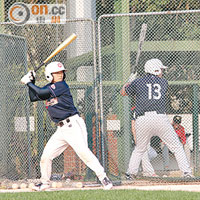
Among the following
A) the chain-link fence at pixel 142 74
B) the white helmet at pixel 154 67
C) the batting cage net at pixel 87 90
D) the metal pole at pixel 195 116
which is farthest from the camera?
the metal pole at pixel 195 116

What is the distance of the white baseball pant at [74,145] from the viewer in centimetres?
777

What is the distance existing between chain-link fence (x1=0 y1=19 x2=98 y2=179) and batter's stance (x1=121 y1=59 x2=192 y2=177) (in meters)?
0.76

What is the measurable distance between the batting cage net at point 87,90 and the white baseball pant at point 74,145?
868mm

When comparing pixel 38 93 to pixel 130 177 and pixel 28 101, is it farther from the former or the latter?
pixel 130 177

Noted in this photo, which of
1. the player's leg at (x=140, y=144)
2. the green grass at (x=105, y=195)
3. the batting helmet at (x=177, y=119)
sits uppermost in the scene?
the batting helmet at (x=177, y=119)

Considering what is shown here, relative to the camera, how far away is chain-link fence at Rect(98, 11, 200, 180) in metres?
9.18

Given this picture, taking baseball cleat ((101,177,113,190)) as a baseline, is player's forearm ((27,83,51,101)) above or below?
above

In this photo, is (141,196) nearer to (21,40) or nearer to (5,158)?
(5,158)

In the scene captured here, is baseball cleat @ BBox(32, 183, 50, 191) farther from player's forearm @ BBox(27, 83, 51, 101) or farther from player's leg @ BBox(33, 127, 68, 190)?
player's forearm @ BBox(27, 83, 51, 101)

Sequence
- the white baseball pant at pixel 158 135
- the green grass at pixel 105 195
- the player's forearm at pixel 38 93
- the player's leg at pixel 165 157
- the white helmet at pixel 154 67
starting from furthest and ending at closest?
the player's leg at pixel 165 157, the white helmet at pixel 154 67, the white baseball pant at pixel 158 135, the player's forearm at pixel 38 93, the green grass at pixel 105 195

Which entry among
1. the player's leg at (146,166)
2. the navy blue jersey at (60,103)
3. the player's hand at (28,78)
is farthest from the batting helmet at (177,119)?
the player's hand at (28,78)

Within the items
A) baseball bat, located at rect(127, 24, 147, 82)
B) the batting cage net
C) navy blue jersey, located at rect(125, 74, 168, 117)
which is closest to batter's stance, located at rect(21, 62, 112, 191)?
the batting cage net

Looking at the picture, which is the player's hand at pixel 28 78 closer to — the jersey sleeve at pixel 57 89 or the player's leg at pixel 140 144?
the jersey sleeve at pixel 57 89

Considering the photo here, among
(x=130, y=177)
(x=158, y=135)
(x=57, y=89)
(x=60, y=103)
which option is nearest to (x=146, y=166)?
(x=130, y=177)
